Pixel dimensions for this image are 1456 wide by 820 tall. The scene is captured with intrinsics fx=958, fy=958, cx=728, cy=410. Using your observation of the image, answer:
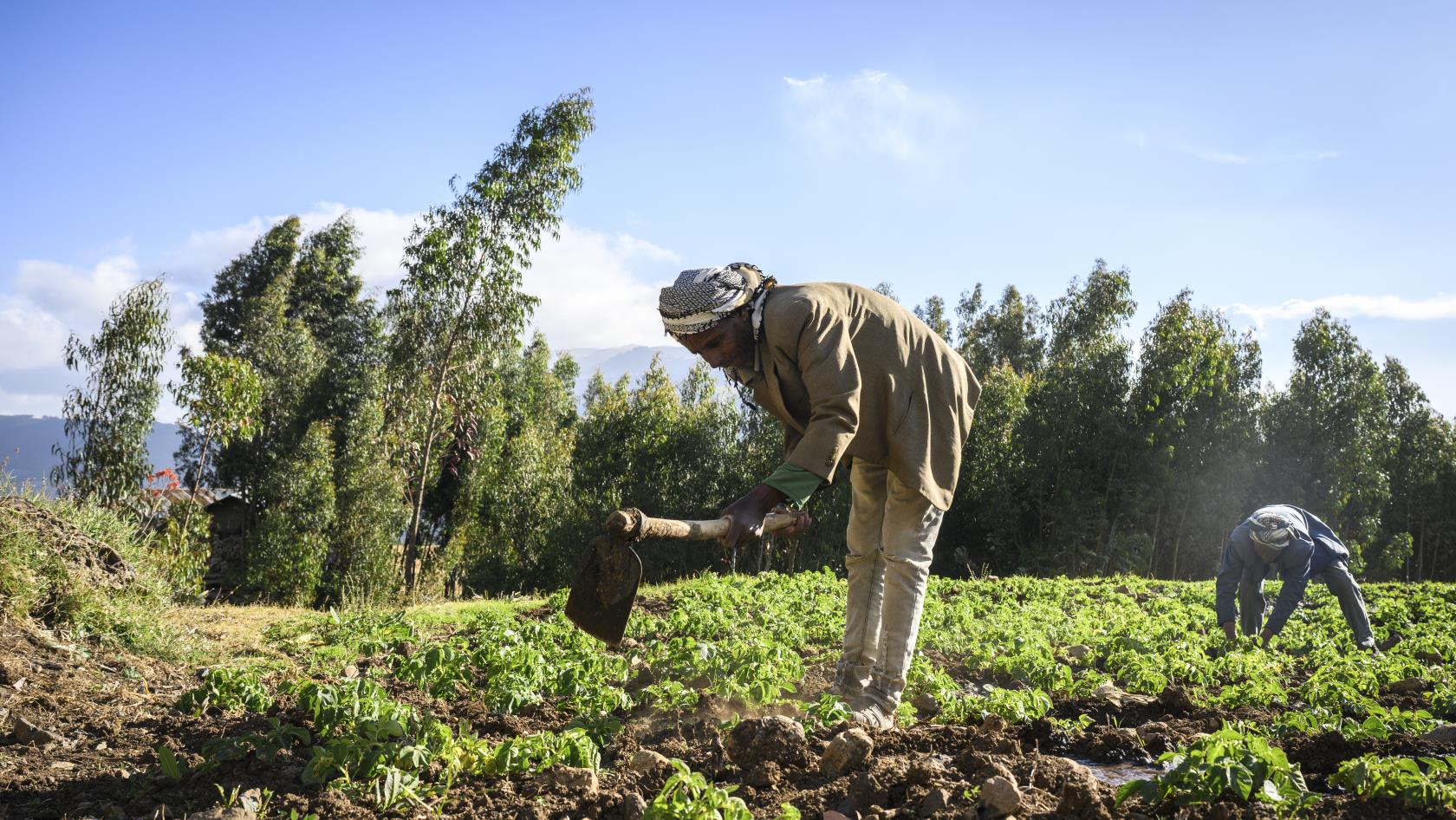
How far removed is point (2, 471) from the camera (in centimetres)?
697

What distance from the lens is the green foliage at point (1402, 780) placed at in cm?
248

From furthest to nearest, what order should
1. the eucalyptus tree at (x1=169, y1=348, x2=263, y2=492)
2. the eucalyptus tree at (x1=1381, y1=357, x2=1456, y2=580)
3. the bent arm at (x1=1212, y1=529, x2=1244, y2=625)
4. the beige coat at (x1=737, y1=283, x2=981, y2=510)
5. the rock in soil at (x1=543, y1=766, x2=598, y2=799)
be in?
1. the eucalyptus tree at (x1=1381, y1=357, x2=1456, y2=580)
2. the eucalyptus tree at (x1=169, y1=348, x2=263, y2=492)
3. the bent arm at (x1=1212, y1=529, x2=1244, y2=625)
4. the beige coat at (x1=737, y1=283, x2=981, y2=510)
5. the rock in soil at (x1=543, y1=766, x2=598, y2=799)

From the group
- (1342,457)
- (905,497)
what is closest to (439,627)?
A: (905,497)

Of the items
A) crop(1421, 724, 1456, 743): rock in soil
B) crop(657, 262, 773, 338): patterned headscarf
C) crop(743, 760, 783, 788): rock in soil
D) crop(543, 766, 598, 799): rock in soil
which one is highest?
crop(657, 262, 773, 338): patterned headscarf

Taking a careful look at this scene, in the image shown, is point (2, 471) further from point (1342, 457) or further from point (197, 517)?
point (1342, 457)

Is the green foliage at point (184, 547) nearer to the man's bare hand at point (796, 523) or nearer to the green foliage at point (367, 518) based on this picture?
the green foliage at point (367, 518)

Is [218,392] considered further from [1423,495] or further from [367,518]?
[1423,495]

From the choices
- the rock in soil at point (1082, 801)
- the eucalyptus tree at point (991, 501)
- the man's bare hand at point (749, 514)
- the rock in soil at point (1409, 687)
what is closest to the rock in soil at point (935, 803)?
the rock in soil at point (1082, 801)

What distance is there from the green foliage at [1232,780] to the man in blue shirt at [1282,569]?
4844mm

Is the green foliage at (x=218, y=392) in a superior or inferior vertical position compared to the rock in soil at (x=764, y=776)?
superior

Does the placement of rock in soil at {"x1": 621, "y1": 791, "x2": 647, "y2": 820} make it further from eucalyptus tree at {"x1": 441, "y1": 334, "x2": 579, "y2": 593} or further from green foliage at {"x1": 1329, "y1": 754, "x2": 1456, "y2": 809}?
eucalyptus tree at {"x1": 441, "y1": 334, "x2": 579, "y2": 593}

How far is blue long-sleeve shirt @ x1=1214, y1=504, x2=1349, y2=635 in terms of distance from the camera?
705 centimetres

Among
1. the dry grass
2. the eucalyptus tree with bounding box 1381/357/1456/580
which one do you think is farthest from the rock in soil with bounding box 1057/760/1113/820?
the eucalyptus tree with bounding box 1381/357/1456/580

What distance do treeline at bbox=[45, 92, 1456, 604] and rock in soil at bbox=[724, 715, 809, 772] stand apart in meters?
12.2
